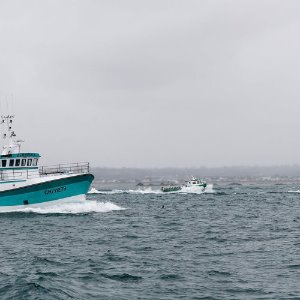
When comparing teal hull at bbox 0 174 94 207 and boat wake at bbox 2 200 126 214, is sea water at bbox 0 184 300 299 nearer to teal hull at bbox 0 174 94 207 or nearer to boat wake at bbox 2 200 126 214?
teal hull at bbox 0 174 94 207

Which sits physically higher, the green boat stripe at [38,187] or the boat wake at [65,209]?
the green boat stripe at [38,187]

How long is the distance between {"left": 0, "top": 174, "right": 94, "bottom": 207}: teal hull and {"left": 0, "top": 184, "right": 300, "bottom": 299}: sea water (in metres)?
4.60

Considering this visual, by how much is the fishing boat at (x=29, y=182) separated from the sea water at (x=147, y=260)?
4.78 meters

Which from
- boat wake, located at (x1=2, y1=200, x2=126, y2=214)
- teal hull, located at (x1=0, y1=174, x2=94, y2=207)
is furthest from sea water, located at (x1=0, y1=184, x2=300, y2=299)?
boat wake, located at (x1=2, y1=200, x2=126, y2=214)

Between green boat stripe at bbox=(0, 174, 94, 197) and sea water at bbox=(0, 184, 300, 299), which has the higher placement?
green boat stripe at bbox=(0, 174, 94, 197)

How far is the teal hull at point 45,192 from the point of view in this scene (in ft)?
163

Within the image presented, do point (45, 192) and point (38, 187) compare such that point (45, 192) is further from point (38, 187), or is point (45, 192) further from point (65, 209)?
point (65, 209)

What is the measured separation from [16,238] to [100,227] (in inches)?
323

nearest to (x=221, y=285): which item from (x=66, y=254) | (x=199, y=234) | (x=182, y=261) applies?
(x=182, y=261)

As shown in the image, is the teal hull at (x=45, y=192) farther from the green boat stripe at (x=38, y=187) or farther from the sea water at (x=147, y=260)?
the sea water at (x=147, y=260)

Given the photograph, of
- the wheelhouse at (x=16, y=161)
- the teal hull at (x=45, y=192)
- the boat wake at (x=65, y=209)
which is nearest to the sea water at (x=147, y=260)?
the teal hull at (x=45, y=192)

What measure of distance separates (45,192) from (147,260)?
2717cm

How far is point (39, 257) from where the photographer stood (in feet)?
86.1

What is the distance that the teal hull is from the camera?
4962 centimetres
